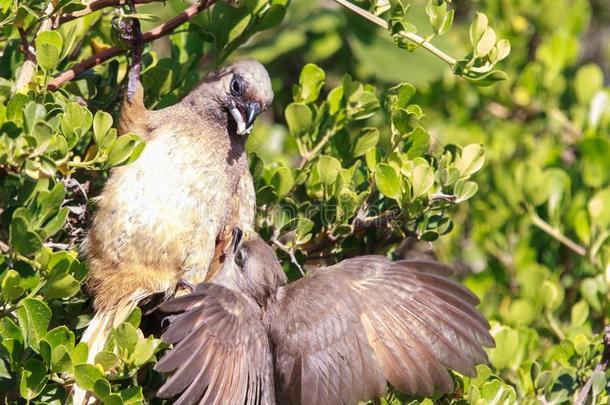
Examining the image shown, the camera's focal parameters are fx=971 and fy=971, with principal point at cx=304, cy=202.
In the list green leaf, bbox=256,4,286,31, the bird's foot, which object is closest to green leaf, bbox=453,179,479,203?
green leaf, bbox=256,4,286,31

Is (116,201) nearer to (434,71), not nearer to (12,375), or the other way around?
(12,375)

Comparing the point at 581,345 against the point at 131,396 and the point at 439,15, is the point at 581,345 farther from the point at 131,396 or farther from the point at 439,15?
the point at 131,396

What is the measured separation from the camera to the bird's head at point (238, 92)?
3.69 meters

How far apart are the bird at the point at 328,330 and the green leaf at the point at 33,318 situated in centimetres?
46

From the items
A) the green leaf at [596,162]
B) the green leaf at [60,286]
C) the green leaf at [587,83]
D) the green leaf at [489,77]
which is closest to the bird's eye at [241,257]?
the green leaf at [60,286]

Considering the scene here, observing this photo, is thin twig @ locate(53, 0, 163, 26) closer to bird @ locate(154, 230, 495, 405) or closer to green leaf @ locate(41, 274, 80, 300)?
green leaf @ locate(41, 274, 80, 300)

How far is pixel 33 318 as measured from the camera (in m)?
2.65

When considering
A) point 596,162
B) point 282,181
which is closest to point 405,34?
point 282,181

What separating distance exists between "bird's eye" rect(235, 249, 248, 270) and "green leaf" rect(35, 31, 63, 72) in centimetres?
94

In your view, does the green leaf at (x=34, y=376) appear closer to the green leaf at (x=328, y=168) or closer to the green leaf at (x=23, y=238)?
the green leaf at (x=23, y=238)

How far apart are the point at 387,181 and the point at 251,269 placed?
0.55 meters

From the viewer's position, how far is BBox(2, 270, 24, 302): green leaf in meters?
2.60

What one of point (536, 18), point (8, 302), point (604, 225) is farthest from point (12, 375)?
point (536, 18)

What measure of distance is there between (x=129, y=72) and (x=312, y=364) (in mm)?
1172
